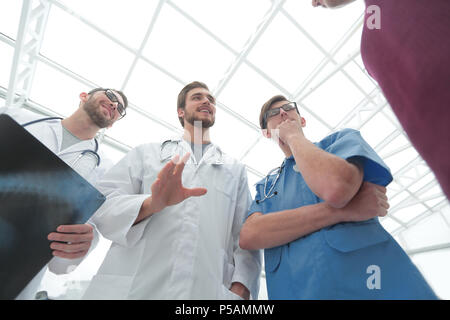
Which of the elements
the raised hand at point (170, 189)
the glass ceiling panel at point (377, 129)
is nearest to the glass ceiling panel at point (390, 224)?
the glass ceiling panel at point (377, 129)

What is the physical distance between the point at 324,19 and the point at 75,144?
4275 mm

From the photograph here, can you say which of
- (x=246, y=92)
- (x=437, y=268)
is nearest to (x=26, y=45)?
(x=246, y=92)

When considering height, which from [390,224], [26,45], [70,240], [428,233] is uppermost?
[390,224]

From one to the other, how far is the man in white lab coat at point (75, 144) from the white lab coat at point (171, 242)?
0.13 meters

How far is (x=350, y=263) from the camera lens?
0.82 meters

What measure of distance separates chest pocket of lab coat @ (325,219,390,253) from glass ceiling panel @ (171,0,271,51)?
3958 millimetres

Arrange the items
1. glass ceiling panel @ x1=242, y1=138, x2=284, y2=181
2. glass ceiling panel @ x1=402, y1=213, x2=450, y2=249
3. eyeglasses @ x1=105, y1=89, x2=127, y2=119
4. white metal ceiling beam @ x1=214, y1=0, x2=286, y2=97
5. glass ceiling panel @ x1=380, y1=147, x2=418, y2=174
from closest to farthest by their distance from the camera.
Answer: eyeglasses @ x1=105, y1=89, x2=127, y2=119
white metal ceiling beam @ x1=214, y1=0, x2=286, y2=97
glass ceiling panel @ x1=242, y1=138, x2=284, y2=181
glass ceiling panel @ x1=380, y1=147, x2=418, y2=174
glass ceiling panel @ x1=402, y1=213, x2=450, y2=249

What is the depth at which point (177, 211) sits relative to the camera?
1.06 metres

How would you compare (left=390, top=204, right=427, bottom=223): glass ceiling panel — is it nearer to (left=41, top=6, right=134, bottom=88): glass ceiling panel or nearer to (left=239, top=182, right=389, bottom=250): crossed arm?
(left=239, top=182, right=389, bottom=250): crossed arm

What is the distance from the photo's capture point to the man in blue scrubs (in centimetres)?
79

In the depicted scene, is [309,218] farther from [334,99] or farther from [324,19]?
[334,99]

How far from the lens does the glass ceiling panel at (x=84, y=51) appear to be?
386 cm

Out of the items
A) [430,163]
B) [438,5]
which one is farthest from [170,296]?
[438,5]

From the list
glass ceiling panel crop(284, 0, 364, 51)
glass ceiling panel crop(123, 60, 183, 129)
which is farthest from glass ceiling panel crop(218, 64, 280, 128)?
glass ceiling panel crop(284, 0, 364, 51)
